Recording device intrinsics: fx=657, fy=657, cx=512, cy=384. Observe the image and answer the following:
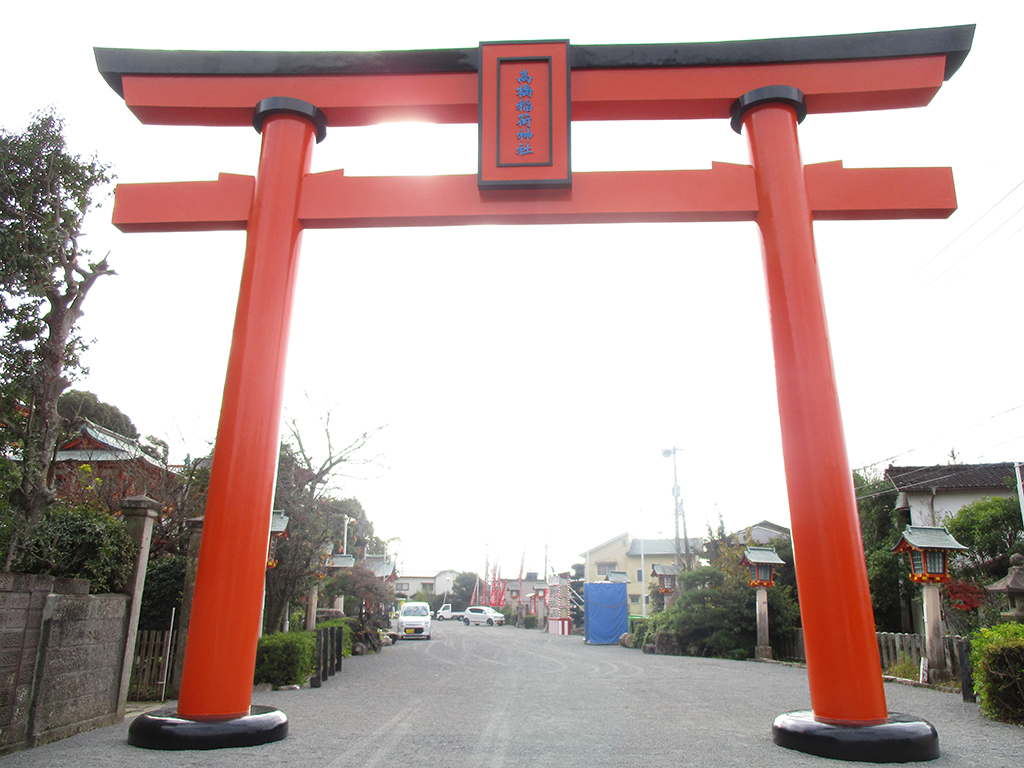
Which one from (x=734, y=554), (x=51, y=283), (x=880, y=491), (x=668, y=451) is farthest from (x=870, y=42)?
(x=668, y=451)

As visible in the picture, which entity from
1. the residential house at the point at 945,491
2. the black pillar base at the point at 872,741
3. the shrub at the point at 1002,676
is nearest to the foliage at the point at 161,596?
the black pillar base at the point at 872,741

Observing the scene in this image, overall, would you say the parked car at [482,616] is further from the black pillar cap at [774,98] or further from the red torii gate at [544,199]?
the black pillar cap at [774,98]

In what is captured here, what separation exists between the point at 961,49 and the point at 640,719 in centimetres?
706

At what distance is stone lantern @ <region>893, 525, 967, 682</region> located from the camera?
11.5 metres

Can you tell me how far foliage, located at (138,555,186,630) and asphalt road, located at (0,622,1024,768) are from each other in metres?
2.67

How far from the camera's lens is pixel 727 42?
6.03m

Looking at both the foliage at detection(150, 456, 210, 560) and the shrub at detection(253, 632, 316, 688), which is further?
the foliage at detection(150, 456, 210, 560)

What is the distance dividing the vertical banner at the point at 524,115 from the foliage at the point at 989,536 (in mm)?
17833

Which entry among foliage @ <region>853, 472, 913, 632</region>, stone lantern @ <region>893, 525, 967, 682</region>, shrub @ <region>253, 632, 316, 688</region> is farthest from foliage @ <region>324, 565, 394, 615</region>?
stone lantern @ <region>893, 525, 967, 682</region>

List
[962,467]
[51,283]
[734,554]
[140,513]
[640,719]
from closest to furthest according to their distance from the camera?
[640,719]
[140,513]
[51,283]
[734,554]
[962,467]

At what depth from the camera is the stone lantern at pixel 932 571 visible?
37.7 feet

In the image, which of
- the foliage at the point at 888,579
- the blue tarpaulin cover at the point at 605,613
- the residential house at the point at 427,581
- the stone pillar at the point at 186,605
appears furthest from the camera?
the residential house at the point at 427,581

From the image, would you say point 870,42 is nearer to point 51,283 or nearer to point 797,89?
point 797,89

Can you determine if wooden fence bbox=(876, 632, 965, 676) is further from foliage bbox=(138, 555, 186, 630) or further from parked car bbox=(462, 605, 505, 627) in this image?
parked car bbox=(462, 605, 505, 627)
